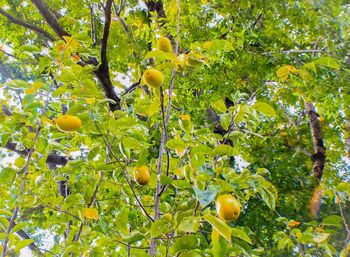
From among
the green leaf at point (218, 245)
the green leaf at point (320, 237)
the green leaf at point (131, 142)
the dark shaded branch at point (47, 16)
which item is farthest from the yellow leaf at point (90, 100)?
the dark shaded branch at point (47, 16)

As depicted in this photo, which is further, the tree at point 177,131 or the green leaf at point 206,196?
the tree at point 177,131

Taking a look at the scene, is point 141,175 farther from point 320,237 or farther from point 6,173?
point 320,237

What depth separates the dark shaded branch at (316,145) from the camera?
4047mm

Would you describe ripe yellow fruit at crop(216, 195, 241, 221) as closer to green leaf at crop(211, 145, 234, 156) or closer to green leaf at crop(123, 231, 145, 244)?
green leaf at crop(211, 145, 234, 156)

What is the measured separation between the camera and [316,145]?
4262 mm

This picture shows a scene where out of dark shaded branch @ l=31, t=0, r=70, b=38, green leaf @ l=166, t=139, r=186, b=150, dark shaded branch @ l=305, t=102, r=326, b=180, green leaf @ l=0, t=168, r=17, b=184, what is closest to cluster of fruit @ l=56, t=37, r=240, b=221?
green leaf @ l=166, t=139, r=186, b=150

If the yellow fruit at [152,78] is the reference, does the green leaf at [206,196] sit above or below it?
below

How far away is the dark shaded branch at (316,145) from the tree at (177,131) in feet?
0.08

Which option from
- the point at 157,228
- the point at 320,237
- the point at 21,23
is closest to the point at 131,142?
the point at 157,228

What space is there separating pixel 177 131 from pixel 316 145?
3563mm

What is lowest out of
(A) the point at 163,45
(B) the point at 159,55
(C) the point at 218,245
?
(C) the point at 218,245

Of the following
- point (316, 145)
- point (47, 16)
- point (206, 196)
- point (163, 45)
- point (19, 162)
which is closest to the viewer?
point (206, 196)

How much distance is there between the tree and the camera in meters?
0.90

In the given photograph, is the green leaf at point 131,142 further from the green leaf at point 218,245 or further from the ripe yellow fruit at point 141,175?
the green leaf at point 218,245
